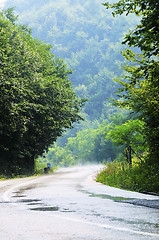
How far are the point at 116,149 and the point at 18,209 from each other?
7516 centimetres

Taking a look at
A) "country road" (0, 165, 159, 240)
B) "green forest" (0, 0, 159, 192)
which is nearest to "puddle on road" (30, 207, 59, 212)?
"country road" (0, 165, 159, 240)

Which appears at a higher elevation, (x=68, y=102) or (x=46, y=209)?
(x=68, y=102)

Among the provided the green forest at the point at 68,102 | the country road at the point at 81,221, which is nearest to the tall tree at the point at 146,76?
the green forest at the point at 68,102

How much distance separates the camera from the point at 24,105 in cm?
2788

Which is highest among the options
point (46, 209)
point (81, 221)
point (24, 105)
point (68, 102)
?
point (68, 102)

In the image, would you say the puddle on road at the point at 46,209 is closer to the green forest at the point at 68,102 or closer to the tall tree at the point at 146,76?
the tall tree at the point at 146,76

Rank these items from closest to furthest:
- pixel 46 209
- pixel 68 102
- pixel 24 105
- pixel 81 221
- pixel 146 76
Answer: pixel 81 221 < pixel 46 209 < pixel 146 76 < pixel 24 105 < pixel 68 102

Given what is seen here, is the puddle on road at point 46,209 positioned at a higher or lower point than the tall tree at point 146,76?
lower

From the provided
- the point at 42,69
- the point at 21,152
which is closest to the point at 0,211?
the point at 21,152

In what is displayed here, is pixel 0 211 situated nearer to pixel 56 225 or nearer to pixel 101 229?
pixel 56 225

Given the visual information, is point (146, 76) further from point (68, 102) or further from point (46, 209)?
point (68, 102)

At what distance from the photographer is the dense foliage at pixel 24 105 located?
85.8ft

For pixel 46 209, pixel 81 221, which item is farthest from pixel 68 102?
pixel 81 221

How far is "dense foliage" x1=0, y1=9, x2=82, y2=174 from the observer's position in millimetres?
26156
